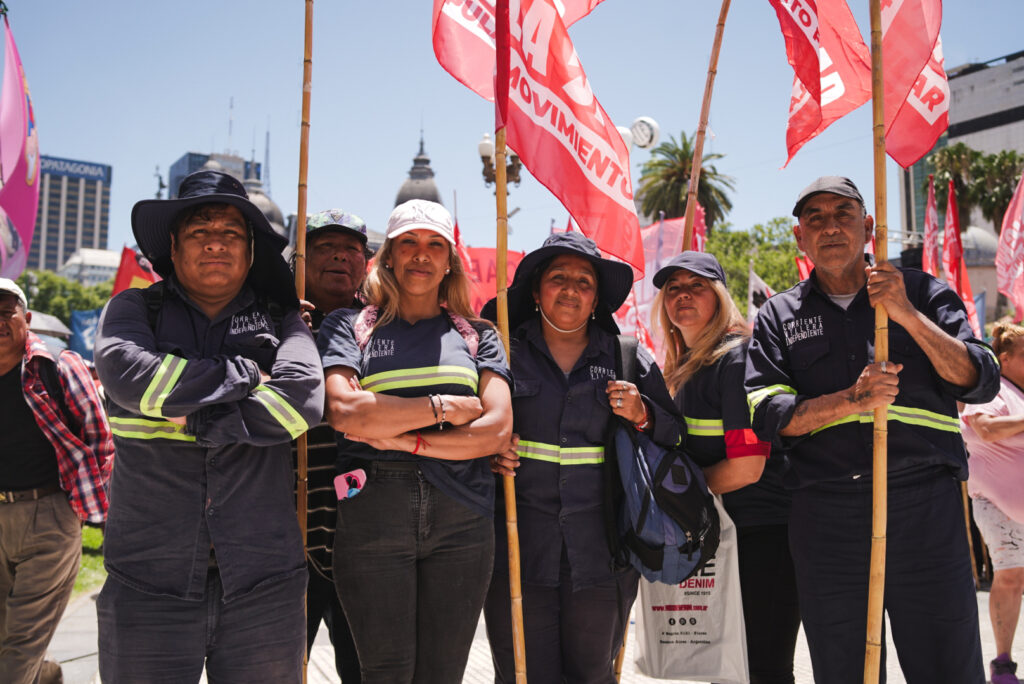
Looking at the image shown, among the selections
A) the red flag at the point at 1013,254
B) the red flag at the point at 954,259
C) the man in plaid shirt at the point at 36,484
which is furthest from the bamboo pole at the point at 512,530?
the red flag at the point at 954,259

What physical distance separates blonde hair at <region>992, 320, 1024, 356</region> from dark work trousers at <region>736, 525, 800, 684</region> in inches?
125

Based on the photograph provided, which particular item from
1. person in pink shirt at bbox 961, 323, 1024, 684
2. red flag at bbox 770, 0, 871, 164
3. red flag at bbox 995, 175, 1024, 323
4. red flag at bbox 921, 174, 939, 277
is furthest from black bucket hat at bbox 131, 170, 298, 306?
red flag at bbox 921, 174, 939, 277

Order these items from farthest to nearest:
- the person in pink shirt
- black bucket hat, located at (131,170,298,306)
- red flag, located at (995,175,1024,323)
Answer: red flag, located at (995,175,1024,323) → the person in pink shirt → black bucket hat, located at (131,170,298,306)

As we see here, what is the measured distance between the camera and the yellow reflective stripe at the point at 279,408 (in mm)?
2693

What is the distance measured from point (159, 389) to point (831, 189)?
2666mm

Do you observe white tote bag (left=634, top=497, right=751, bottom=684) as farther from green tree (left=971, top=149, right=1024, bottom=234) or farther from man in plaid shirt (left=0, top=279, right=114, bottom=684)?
green tree (left=971, top=149, right=1024, bottom=234)

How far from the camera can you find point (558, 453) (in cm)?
335

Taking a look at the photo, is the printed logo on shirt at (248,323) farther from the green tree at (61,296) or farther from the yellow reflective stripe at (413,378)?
the green tree at (61,296)

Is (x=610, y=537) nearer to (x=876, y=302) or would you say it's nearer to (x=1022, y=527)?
(x=876, y=302)

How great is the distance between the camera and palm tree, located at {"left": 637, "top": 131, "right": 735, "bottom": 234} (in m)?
39.1

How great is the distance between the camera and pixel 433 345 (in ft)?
10.3

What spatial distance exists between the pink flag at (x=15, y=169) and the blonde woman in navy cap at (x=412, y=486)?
3.90 metres

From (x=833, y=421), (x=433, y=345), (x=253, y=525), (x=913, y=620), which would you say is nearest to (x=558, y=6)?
(x=433, y=345)

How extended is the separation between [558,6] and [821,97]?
1.45 meters
